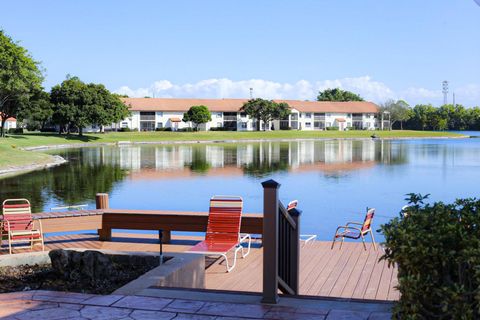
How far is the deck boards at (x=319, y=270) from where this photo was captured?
6.57 meters

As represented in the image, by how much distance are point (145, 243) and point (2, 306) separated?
5132mm

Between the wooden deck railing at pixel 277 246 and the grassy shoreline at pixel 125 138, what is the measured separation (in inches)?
1248

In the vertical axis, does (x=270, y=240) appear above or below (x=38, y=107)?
below

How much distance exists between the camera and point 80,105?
70375 mm

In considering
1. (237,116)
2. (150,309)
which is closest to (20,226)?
(150,309)

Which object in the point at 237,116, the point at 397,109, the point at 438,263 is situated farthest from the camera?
the point at 397,109

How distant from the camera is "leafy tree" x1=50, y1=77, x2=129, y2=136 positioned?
2712 inches

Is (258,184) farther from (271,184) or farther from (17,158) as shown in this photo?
(271,184)

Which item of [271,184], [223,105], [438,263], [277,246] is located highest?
[223,105]

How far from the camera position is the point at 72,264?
18.0 ft

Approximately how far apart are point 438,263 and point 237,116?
9911 cm

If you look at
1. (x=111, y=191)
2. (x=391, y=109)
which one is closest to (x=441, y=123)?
(x=391, y=109)

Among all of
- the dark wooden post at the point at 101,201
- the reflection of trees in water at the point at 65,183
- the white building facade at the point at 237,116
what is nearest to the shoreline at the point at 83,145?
the reflection of trees in water at the point at 65,183

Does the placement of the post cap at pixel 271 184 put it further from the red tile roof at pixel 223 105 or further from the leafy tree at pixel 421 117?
the leafy tree at pixel 421 117
